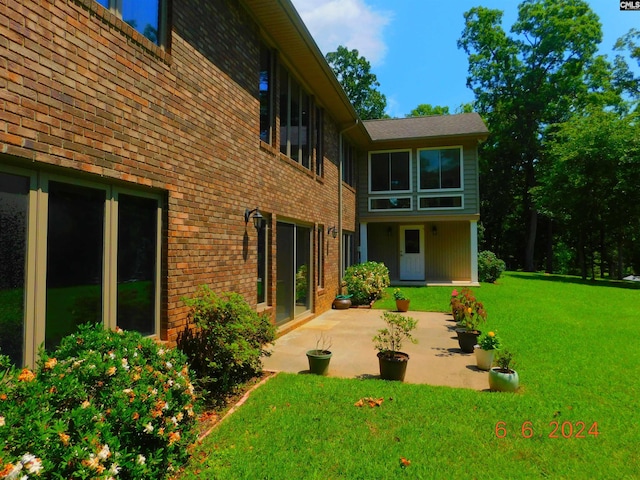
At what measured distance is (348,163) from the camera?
14875 mm

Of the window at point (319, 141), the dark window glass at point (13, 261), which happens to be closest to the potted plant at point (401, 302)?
the window at point (319, 141)

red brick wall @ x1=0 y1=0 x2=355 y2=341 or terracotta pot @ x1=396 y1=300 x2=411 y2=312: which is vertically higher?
red brick wall @ x1=0 y1=0 x2=355 y2=341

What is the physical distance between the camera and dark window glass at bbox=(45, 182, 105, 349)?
10.4ft

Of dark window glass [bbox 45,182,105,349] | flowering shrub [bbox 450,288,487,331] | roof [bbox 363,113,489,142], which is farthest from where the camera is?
roof [bbox 363,113,489,142]

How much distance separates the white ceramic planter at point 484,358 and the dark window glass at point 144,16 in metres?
5.76

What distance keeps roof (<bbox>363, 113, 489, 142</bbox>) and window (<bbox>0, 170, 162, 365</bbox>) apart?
13.1 metres

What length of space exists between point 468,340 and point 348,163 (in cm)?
971

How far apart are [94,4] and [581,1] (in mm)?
36595

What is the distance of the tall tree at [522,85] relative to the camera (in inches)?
1131

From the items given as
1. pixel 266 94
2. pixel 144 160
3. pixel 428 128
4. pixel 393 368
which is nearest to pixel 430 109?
pixel 428 128

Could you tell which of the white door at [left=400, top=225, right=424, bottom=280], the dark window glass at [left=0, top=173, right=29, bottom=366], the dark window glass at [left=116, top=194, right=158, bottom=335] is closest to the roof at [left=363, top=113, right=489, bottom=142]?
the white door at [left=400, top=225, right=424, bottom=280]

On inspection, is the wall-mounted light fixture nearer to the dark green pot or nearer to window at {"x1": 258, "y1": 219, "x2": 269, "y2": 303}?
window at {"x1": 258, "y1": 219, "x2": 269, "y2": 303}

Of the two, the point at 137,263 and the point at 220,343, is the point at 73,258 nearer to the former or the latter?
the point at 137,263

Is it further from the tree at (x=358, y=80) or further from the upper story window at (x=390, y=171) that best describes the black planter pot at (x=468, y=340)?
the tree at (x=358, y=80)
